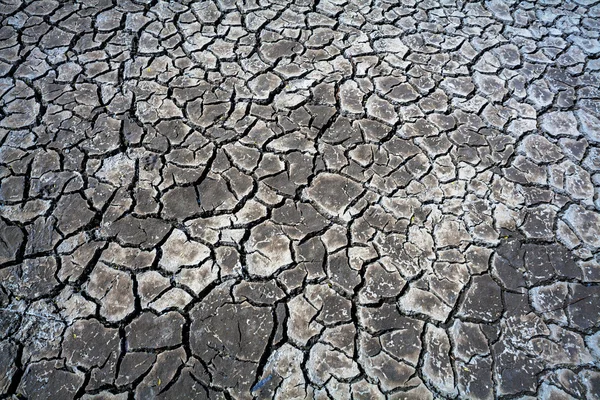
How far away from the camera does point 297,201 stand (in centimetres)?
278

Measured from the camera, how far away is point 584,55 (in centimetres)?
379

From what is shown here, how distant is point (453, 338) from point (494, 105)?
1.82 meters

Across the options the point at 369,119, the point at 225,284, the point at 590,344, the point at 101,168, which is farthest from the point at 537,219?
the point at 101,168

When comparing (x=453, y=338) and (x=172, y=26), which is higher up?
(x=172, y=26)

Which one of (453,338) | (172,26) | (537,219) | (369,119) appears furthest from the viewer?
(172,26)

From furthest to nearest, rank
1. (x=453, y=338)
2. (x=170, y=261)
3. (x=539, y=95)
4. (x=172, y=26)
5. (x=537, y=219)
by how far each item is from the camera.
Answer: (x=172, y=26), (x=539, y=95), (x=537, y=219), (x=170, y=261), (x=453, y=338)

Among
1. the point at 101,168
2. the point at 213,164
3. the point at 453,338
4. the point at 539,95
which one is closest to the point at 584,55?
the point at 539,95

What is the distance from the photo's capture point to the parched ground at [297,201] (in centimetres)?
218

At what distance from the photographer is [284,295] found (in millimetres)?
2389

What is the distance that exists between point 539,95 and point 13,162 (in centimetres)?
346

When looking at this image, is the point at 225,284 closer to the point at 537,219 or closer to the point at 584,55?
the point at 537,219

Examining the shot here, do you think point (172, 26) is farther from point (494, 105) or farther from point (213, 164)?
point (494, 105)

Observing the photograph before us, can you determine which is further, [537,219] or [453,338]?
[537,219]

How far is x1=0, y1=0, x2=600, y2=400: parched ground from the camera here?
7.16ft
